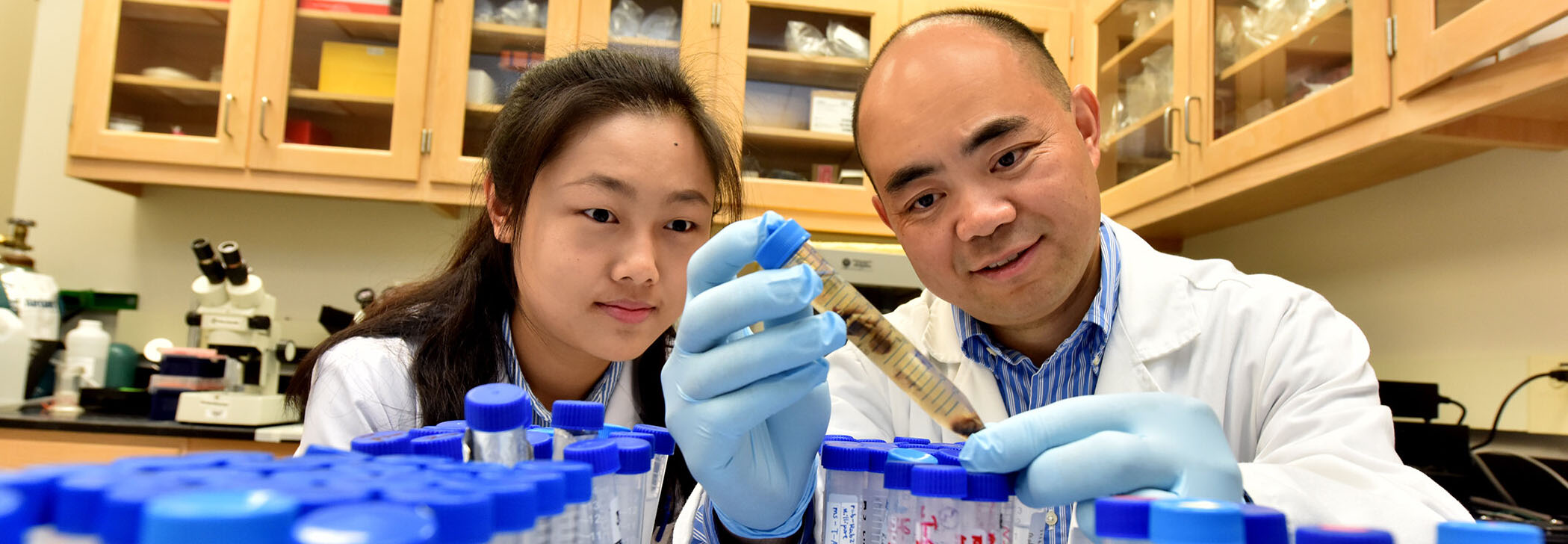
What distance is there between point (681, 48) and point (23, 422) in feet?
5.96

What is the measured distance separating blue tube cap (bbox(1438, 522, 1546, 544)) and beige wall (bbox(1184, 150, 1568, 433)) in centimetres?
149

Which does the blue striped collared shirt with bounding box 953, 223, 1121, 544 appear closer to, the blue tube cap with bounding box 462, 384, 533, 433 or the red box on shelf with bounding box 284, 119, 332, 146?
the blue tube cap with bounding box 462, 384, 533, 433

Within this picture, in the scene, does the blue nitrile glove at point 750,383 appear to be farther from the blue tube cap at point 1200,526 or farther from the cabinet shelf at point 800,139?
the cabinet shelf at point 800,139

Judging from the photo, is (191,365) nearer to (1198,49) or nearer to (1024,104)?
(1024,104)

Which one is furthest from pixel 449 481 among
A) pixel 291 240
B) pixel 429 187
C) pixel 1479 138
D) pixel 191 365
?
pixel 291 240

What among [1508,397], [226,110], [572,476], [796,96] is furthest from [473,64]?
[1508,397]

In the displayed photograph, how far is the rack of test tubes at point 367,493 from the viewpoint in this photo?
0.30 m

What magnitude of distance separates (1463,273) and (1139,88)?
88cm

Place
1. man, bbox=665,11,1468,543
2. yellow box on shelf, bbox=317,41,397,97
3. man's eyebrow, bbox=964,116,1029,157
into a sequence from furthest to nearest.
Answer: yellow box on shelf, bbox=317,41,397,97 → man's eyebrow, bbox=964,116,1029,157 → man, bbox=665,11,1468,543

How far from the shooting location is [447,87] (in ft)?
8.16

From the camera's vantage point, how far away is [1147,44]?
2277 mm

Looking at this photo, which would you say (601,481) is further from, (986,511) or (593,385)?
(593,385)

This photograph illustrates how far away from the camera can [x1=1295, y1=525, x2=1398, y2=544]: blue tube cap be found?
1.14 feet

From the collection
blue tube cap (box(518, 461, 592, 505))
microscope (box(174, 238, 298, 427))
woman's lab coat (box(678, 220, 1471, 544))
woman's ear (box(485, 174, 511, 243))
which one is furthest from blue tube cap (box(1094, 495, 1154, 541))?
microscope (box(174, 238, 298, 427))
